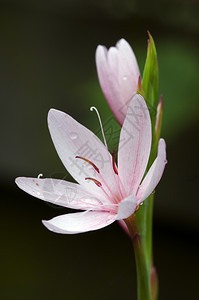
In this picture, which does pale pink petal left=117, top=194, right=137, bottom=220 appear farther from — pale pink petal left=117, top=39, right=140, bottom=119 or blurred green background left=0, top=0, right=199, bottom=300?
blurred green background left=0, top=0, right=199, bottom=300

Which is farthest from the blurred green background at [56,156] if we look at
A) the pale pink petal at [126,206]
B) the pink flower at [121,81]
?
the pale pink petal at [126,206]

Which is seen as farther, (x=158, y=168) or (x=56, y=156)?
(x=56, y=156)

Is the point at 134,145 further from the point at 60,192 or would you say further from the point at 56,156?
the point at 56,156

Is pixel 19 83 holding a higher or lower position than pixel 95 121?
higher

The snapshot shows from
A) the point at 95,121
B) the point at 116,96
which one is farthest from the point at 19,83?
the point at 116,96

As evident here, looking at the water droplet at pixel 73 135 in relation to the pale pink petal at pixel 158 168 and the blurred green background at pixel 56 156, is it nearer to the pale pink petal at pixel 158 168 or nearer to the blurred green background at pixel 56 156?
the pale pink petal at pixel 158 168

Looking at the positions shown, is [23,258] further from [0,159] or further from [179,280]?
[179,280]

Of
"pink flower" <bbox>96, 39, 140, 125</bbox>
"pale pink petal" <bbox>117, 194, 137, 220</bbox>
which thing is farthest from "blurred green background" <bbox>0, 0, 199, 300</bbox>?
"pale pink petal" <bbox>117, 194, 137, 220</bbox>

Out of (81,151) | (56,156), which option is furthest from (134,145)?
(56,156)
